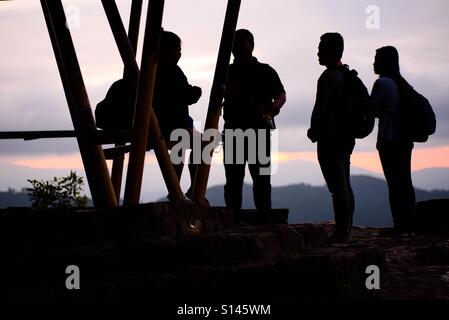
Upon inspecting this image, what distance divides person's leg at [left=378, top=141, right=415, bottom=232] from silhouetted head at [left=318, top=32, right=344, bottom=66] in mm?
1724

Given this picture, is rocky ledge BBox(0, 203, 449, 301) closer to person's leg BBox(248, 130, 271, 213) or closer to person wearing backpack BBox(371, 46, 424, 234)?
person's leg BBox(248, 130, 271, 213)

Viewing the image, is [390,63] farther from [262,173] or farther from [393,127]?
[262,173]

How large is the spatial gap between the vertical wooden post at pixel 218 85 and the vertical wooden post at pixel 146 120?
18.0 inches

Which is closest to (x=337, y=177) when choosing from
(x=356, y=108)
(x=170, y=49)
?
(x=356, y=108)

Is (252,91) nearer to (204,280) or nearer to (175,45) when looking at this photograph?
(175,45)

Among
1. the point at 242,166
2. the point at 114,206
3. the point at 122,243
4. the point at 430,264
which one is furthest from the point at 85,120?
the point at 430,264

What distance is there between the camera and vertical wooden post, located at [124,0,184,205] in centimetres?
608

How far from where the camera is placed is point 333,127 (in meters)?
7.53

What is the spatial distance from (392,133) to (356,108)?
1.57 meters

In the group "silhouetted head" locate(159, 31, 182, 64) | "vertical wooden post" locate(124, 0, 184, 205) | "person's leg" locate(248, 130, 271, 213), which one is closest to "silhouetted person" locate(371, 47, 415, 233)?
"person's leg" locate(248, 130, 271, 213)

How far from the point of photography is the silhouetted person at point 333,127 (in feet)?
24.7

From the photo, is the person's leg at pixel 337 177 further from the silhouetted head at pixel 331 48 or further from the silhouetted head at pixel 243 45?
the silhouetted head at pixel 243 45

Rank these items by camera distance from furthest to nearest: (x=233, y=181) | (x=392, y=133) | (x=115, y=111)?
(x=392, y=133) < (x=233, y=181) < (x=115, y=111)
